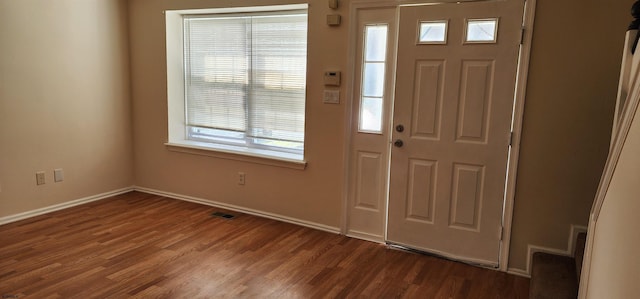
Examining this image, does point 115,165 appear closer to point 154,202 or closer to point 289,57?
point 154,202

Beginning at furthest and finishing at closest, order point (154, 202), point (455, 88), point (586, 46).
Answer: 1. point (154, 202)
2. point (455, 88)
3. point (586, 46)

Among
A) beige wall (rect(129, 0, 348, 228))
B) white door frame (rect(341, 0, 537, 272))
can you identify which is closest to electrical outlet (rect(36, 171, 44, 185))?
beige wall (rect(129, 0, 348, 228))

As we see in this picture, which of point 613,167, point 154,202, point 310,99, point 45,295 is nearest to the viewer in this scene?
point 613,167

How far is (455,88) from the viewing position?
302 cm

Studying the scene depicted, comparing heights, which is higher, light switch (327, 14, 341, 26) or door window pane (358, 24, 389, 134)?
light switch (327, 14, 341, 26)

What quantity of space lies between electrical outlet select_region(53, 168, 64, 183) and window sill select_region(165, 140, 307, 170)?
1028 millimetres

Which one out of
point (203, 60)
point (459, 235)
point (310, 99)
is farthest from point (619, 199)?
point (203, 60)

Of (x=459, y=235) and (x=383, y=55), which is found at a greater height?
(x=383, y=55)

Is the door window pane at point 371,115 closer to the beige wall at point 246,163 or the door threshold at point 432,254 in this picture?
the beige wall at point 246,163

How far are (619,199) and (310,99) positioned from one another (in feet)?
8.83

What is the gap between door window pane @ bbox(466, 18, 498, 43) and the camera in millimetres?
2850

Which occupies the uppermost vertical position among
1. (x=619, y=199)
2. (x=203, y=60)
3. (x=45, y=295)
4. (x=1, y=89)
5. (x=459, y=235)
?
(x=203, y=60)

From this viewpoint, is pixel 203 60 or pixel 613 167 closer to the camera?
pixel 613 167

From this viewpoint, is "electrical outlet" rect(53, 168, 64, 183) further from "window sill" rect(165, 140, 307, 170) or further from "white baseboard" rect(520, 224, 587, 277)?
"white baseboard" rect(520, 224, 587, 277)
